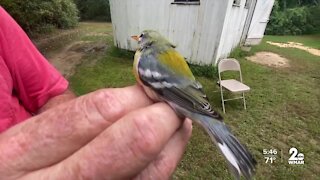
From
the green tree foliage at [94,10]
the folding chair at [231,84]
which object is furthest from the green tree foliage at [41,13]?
the folding chair at [231,84]

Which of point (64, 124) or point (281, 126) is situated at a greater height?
point (64, 124)

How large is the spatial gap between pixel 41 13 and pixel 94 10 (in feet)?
35.0

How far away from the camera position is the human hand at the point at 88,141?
0.78 metres

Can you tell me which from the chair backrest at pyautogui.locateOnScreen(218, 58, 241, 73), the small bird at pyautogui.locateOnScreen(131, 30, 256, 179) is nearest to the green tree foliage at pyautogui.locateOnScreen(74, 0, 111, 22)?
the chair backrest at pyautogui.locateOnScreen(218, 58, 241, 73)

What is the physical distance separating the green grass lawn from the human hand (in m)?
3.44

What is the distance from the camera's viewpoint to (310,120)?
6098 millimetres

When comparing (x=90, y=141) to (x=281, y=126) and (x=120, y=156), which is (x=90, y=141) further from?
(x=281, y=126)

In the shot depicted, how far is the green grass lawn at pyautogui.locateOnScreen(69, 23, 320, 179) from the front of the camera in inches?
171

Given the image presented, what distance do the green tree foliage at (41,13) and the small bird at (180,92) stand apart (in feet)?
33.1

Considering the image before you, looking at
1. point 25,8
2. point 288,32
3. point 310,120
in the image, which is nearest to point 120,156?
point 310,120

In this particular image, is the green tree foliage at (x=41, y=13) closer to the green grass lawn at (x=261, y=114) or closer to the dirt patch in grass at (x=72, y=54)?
the dirt patch in grass at (x=72, y=54)

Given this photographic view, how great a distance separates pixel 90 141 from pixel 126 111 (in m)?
0.14

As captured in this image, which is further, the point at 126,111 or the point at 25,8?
the point at 25,8

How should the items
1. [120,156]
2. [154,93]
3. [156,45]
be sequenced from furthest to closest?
[156,45] → [154,93] → [120,156]
